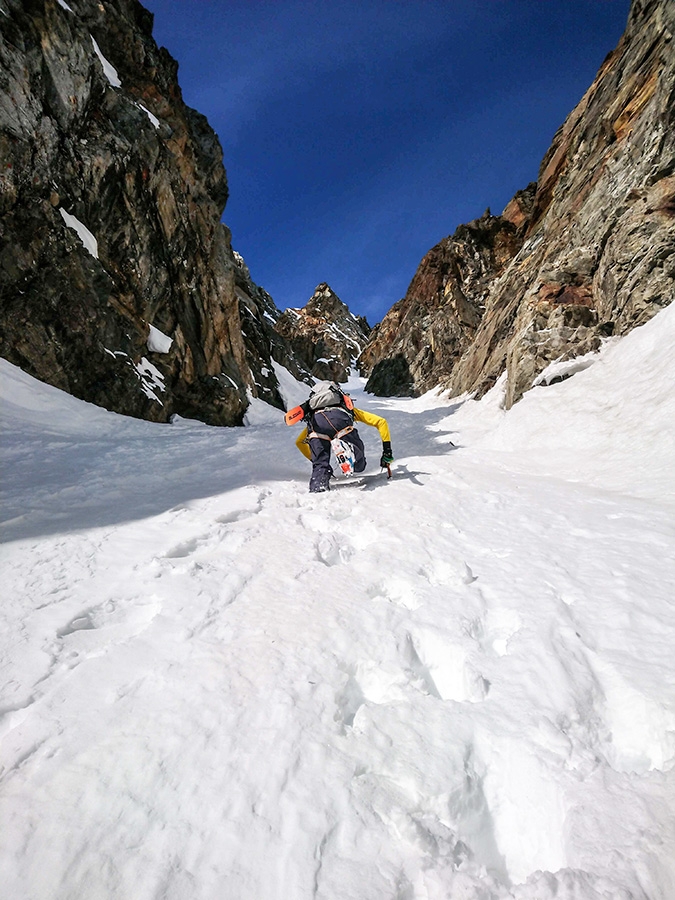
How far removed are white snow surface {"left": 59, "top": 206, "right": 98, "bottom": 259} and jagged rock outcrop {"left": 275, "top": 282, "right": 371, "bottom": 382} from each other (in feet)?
222

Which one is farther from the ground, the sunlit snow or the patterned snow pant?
the sunlit snow

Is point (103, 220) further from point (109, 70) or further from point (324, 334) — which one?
point (324, 334)

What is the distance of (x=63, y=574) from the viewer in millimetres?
3062

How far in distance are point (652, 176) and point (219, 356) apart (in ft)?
69.1

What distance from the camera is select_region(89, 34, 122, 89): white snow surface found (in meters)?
18.2

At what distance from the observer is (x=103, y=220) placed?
17188mm

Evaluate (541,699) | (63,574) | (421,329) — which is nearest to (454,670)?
(541,699)

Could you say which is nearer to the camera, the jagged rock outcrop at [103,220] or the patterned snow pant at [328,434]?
the patterned snow pant at [328,434]

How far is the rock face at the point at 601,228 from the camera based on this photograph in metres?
9.52

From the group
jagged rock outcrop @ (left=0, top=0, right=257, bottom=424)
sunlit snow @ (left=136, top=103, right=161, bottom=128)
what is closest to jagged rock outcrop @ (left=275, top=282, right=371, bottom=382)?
jagged rock outcrop @ (left=0, top=0, right=257, bottom=424)

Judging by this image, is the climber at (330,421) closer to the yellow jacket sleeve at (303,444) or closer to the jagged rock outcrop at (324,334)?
the yellow jacket sleeve at (303,444)

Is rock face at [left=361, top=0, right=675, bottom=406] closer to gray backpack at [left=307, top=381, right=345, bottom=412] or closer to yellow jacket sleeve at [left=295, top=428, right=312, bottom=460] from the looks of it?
gray backpack at [left=307, top=381, right=345, bottom=412]

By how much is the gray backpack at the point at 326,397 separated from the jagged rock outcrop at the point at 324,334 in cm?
8039

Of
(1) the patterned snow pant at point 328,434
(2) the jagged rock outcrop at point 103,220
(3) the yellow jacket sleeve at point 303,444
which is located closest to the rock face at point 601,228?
(1) the patterned snow pant at point 328,434
